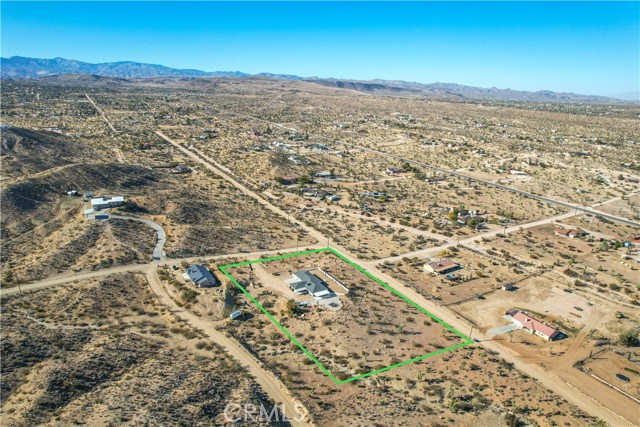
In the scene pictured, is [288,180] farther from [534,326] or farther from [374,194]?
[534,326]

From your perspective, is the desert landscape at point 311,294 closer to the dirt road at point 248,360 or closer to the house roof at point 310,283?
the dirt road at point 248,360

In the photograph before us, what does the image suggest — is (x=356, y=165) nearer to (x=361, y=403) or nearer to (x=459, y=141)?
(x=459, y=141)

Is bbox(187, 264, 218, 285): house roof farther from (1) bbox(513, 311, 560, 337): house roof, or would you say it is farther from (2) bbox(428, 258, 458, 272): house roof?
(1) bbox(513, 311, 560, 337): house roof

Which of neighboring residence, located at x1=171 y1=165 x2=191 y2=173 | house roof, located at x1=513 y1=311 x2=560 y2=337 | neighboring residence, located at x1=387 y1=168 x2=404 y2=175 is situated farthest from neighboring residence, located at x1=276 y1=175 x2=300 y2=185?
house roof, located at x1=513 y1=311 x2=560 y2=337

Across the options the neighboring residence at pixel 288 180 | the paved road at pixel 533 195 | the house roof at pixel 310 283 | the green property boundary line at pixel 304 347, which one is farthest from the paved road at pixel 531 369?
the paved road at pixel 533 195

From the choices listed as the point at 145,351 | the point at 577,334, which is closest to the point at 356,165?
the point at 577,334

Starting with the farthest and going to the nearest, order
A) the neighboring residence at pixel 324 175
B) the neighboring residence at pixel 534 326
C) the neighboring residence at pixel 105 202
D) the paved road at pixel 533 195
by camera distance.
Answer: the neighboring residence at pixel 324 175
the paved road at pixel 533 195
the neighboring residence at pixel 105 202
the neighboring residence at pixel 534 326

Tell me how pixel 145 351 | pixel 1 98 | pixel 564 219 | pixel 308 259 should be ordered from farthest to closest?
pixel 1 98 → pixel 564 219 → pixel 308 259 → pixel 145 351

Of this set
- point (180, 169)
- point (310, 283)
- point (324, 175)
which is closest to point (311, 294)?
point (310, 283)
